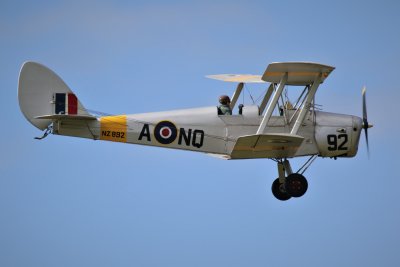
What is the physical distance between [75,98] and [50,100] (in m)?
0.53

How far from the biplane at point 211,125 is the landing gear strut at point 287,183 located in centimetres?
2

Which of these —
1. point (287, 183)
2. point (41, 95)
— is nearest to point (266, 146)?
point (287, 183)

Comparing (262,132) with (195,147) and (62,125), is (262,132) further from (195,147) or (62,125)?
(62,125)

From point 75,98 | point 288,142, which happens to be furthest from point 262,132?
point 75,98

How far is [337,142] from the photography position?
66.3 feet

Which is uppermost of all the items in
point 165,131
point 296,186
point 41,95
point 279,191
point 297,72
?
point 297,72

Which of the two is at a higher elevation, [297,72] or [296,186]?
[297,72]

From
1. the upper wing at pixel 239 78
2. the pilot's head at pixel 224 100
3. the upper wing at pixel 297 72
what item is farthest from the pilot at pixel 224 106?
the upper wing at pixel 239 78

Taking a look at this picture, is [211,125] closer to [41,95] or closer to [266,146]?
[266,146]

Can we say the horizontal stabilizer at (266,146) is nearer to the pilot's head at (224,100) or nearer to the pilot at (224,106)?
the pilot at (224,106)

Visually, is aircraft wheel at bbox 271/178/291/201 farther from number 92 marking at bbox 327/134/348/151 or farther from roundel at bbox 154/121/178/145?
roundel at bbox 154/121/178/145

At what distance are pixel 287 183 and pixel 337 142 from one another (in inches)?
52.4

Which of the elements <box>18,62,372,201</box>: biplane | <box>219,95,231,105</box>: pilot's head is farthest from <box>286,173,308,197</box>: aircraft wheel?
<box>219,95,231,105</box>: pilot's head

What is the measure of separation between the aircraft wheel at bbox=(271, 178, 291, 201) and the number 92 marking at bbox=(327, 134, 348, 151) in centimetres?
134
